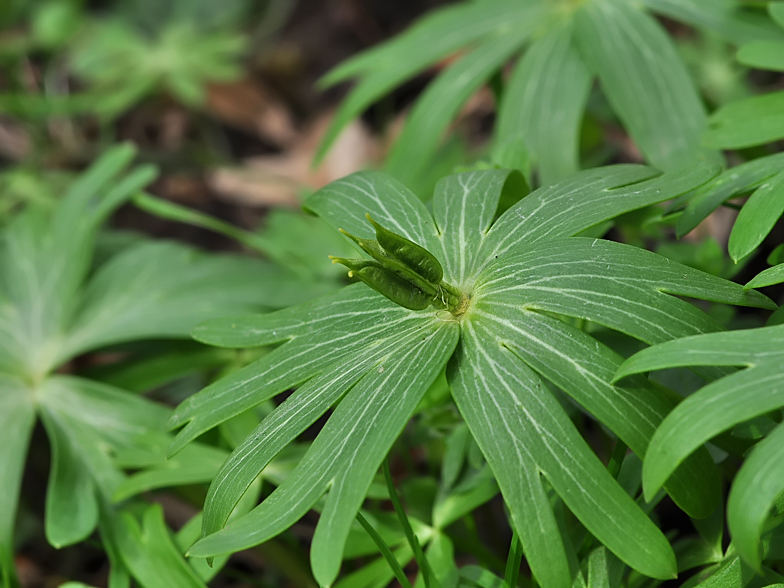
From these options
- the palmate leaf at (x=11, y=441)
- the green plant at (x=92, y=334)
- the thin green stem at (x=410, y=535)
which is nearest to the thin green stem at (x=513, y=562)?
the thin green stem at (x=410, y=535)

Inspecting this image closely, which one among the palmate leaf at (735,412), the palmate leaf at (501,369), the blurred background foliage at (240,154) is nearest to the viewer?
the palmate leaf at (735,412)

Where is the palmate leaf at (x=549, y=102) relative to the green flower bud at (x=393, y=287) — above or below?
above

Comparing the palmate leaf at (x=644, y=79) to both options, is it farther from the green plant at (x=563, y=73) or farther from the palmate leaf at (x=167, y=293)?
the palmate leaf at (x=167, y=293)

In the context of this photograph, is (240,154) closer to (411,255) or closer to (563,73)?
(563,73)

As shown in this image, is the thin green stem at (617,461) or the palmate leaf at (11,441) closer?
the thin green stem at (617,461)

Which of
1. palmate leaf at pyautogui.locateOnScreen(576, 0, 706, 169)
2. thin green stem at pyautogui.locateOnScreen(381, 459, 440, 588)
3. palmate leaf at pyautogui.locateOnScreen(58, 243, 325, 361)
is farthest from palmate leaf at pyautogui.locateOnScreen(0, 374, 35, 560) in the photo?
palmate leaf at pyautogui.locateOnScreen(576, 0, 706, 169)

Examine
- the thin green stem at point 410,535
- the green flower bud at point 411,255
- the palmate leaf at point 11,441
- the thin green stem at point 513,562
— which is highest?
the palmate leaf at point 11,441

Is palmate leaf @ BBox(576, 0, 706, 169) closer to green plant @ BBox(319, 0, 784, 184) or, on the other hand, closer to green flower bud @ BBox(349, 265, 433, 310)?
green plant @ BBox(319, 0, 784, 184)
